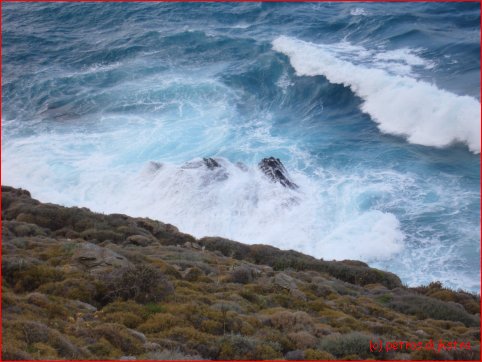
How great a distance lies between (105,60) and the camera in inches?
2137

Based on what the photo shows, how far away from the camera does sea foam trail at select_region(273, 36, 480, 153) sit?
113ft

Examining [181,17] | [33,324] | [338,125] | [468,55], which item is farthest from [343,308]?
[181,17]

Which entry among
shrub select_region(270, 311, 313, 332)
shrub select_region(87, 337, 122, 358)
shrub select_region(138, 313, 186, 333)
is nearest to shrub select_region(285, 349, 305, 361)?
shrub select_region(270, 311, 313, 332)

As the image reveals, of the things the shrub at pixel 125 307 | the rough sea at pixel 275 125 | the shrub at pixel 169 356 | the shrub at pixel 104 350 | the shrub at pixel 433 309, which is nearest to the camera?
the shrub at pixel 169 356

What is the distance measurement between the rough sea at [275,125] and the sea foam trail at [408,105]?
0.13 meters

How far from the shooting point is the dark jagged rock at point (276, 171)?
31013mm

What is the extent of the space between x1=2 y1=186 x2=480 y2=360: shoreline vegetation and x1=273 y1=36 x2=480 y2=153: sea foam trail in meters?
18.0

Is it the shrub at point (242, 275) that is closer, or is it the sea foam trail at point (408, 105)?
the shrub at point (242, 275)

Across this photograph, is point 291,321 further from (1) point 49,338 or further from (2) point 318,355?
(1) point 49,338

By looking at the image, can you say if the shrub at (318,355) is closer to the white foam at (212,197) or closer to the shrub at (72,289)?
the shrub at (72,289)

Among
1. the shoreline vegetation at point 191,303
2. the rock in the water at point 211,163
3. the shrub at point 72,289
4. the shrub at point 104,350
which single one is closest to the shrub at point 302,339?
the shoreline vegetation at point 191,303

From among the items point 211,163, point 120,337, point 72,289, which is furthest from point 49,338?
point 211,163

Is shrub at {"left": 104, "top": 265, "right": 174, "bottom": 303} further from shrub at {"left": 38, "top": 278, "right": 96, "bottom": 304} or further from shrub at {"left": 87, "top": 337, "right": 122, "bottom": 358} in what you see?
shrub at {"left": 87, "top": 337, "right": 122, "bottom": 358}

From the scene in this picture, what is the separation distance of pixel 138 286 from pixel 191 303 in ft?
5.06
